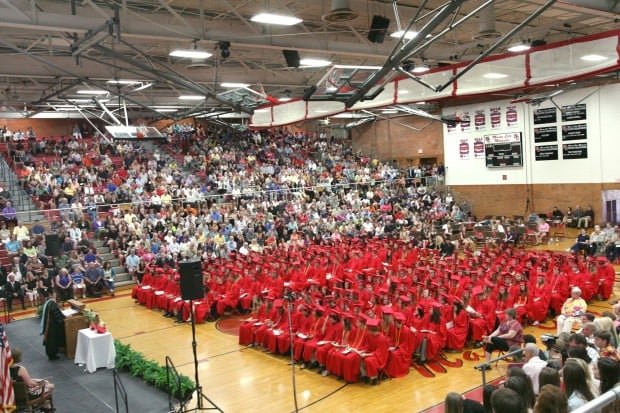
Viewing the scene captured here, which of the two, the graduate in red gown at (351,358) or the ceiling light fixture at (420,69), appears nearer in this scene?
the graduate in red gown at (351,358)

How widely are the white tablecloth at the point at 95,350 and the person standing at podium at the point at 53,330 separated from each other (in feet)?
3.27

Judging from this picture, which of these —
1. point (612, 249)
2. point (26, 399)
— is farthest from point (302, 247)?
point (26, 399)

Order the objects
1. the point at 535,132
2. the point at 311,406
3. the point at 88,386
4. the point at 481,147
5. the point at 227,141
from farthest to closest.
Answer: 1. the point at 227,141
2. the point at 481,147
3. the point at 535,132
4. the point at 88,386
5. the point at 311,406

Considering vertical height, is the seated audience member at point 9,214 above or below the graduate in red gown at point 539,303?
above

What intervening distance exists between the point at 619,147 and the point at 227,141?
21050 millimetres

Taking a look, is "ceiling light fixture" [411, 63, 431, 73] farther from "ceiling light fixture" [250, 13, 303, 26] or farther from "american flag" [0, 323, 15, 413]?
"american flag" [0, 323, 15, 413]

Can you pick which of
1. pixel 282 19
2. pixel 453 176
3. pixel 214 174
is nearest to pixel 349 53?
pixel 282 19

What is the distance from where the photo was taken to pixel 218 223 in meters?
23.0

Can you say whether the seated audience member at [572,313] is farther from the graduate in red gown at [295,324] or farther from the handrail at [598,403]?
the handrail at [598,403]

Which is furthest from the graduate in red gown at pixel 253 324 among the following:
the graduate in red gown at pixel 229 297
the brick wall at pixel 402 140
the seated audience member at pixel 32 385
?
the brick wall at pixel 402 140

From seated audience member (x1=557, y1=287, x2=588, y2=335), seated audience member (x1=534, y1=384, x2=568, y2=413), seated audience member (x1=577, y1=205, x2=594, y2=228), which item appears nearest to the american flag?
seated audience member (x1=534, y1=384, x2=568, y2=413)

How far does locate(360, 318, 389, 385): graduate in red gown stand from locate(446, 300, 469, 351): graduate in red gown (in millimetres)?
1876

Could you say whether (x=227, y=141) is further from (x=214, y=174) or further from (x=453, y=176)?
(x=453, y=176)

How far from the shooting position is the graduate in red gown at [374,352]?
31.2 ft
